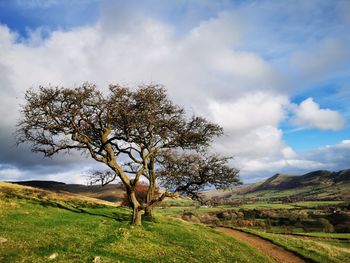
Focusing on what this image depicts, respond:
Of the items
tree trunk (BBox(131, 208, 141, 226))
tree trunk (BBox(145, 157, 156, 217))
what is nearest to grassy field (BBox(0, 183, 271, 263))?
tree trunk (BBox(131, 208, 141, 226))

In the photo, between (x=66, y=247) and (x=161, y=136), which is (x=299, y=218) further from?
(x=66, y=247)

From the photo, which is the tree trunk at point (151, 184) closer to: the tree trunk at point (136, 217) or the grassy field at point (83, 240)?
the grassy field at point (83, 240)

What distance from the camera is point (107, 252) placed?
2138 centimetres

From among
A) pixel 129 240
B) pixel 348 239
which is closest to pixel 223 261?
pixel 129 240

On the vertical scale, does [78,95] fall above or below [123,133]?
above

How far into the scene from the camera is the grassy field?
19.4 m

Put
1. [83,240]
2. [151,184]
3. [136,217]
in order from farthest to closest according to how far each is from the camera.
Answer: [151,184]
[136,217]
[83,240]

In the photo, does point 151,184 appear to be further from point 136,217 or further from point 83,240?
point 83,240

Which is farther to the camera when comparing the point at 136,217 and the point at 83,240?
the point at 136,217

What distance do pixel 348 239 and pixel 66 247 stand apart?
70.1m

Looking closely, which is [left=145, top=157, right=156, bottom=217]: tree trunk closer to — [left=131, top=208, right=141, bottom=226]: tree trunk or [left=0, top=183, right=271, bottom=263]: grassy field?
[left=0, top=183, right=271, bottom=263]: grassy field

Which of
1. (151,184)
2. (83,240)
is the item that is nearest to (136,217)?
(151,184)

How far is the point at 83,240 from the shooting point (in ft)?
79.4

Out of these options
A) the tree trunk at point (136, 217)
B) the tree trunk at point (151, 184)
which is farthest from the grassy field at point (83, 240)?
the tree trunk at point (151, 184)
